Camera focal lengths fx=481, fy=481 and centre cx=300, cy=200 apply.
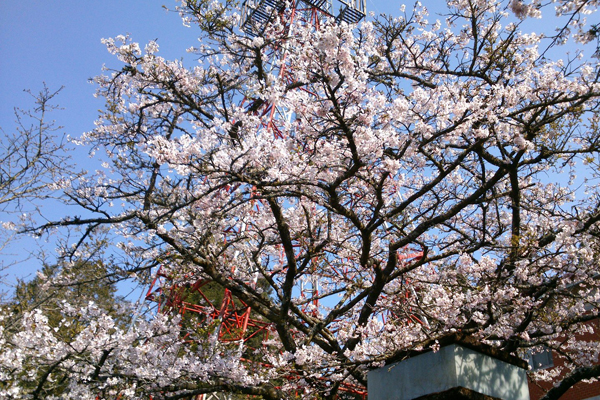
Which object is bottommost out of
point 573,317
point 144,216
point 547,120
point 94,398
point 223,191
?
point 94,398

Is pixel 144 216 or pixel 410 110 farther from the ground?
pixel 410 110

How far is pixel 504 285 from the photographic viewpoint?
212 inches

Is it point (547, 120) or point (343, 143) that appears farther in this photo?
point (343, 143)

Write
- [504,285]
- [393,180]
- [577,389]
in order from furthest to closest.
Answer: [577,389] → [393,180] → [504,285]

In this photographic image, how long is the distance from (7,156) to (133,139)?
2.42m

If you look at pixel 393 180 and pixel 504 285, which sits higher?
pixel 393 180

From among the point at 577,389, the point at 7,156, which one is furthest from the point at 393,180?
the point at 577,389

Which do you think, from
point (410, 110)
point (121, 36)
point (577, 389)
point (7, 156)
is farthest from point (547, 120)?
point (577, 389)

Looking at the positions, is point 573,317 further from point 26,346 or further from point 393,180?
point 26,346

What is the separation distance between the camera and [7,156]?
294 inches

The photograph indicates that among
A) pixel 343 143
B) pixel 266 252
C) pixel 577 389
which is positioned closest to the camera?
pixel 343 143

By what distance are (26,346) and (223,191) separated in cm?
302

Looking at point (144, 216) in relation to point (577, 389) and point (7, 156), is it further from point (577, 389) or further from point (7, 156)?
point (577, 389)

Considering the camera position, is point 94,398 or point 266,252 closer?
point 94,398
